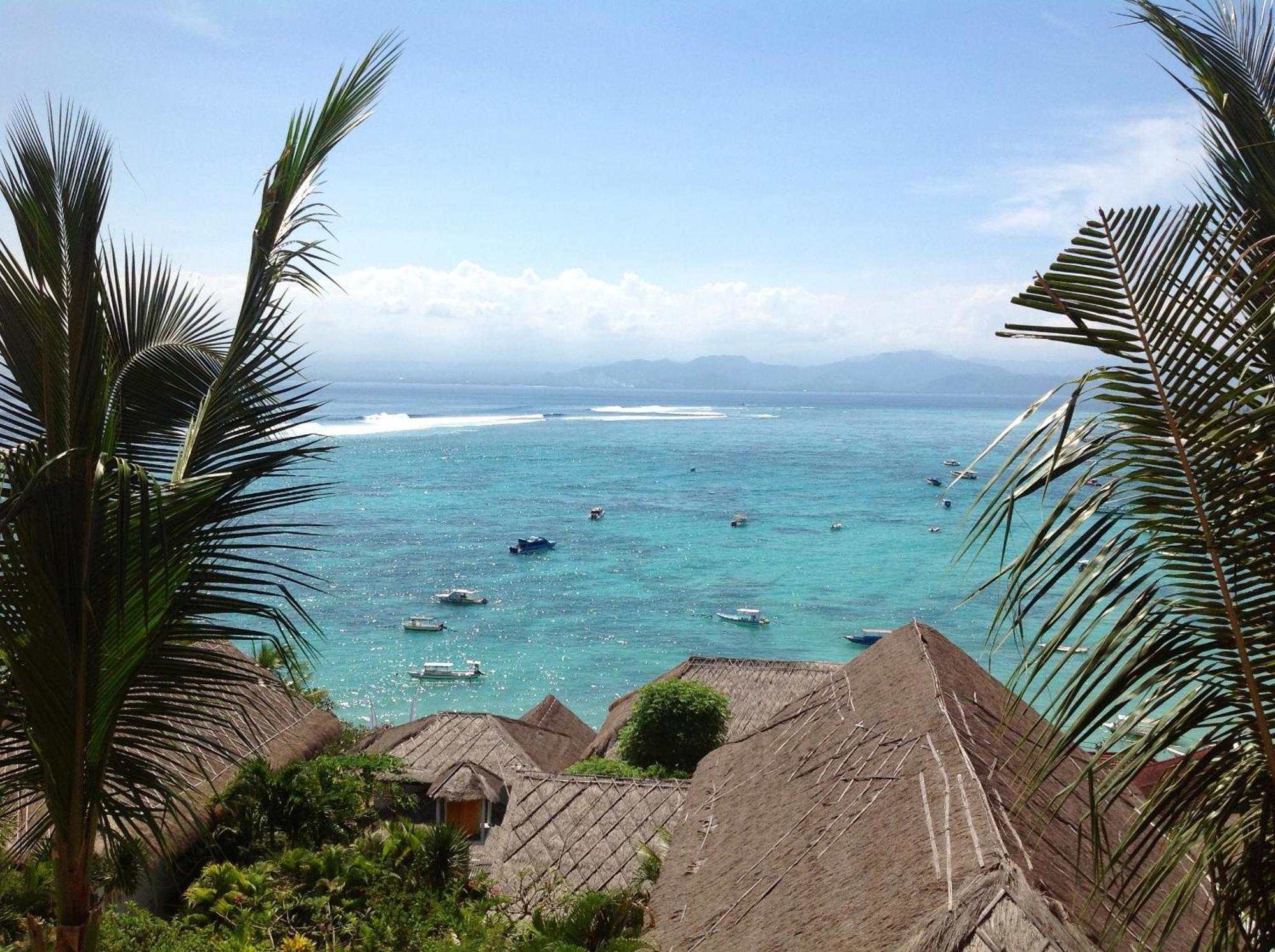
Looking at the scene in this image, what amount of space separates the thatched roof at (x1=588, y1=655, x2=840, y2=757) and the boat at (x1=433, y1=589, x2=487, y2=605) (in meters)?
22.6

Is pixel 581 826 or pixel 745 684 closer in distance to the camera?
pixel 581 826

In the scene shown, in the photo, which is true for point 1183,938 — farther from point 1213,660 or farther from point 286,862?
point 286,862

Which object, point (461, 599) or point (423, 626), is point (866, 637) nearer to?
point (423, 626)

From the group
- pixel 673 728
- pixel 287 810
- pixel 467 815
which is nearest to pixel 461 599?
pixel 673 728

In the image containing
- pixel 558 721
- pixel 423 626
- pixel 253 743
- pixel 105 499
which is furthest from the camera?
pixel 423 626

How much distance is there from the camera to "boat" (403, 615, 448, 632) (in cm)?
3881

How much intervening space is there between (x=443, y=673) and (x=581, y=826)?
78.1ft

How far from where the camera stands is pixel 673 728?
17.1 m

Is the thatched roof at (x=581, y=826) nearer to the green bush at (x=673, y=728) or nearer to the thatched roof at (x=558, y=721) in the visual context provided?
the green bush at (x=673, y=728)

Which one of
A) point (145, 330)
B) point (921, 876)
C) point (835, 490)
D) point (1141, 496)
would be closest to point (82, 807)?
point (145, 330)

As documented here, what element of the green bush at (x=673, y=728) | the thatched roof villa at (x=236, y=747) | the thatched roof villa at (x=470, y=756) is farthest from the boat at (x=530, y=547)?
the thatched roof villa at (x=236, y=747)

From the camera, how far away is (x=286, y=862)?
8.53 m

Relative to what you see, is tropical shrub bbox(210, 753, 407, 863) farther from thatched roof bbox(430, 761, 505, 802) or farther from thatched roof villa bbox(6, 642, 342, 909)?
thatched roof bbox(430, 761, 505, 802)

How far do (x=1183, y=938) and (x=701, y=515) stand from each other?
61870mm
